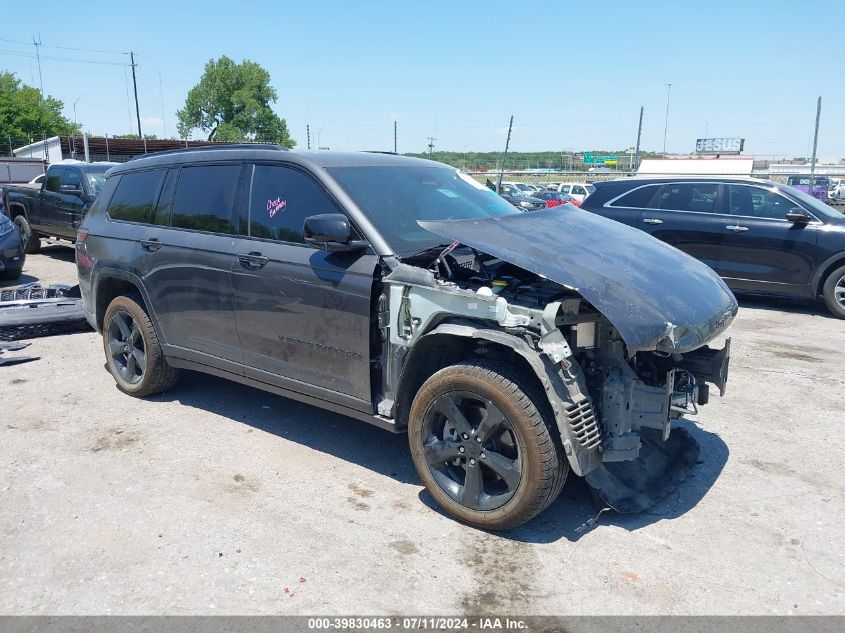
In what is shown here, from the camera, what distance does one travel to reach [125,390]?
573 cm

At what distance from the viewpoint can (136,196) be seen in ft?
18.3

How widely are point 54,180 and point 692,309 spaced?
13.0 m

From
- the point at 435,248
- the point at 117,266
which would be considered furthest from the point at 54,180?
the point at 435,248

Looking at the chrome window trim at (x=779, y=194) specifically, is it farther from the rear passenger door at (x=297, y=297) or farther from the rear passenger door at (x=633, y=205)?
the rear passenger door at (x=297, y=297)

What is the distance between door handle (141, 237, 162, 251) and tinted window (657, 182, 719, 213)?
7.43 m

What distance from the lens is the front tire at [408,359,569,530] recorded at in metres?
3.34

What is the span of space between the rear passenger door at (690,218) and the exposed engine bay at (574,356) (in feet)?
20.0

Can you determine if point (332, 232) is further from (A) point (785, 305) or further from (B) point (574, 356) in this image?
(A) point (785, 305)

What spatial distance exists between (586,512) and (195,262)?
309 cm

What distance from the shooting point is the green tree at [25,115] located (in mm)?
65438

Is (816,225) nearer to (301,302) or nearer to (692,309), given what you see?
(692,309)

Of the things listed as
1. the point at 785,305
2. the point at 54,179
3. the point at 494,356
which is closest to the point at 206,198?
the point at 494,356

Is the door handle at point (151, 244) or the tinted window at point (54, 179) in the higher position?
the tinted window at point (54, 179)

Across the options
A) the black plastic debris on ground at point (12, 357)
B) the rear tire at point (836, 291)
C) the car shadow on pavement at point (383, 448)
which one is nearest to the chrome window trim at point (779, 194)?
the rear tire at point (836, 291)
